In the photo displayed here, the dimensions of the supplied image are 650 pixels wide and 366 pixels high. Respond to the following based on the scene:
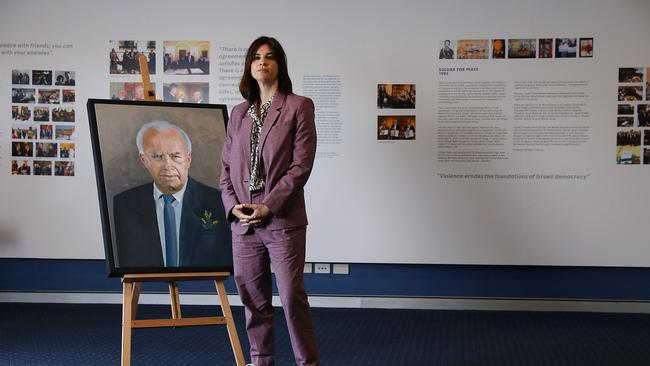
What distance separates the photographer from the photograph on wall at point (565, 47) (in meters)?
5.26

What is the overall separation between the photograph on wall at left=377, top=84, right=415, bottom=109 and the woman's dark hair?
1940 mm

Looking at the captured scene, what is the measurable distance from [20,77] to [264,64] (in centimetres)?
281

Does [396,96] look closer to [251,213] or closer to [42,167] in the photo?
[251,213]

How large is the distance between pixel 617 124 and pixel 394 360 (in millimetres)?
2354

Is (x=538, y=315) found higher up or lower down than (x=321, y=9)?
lower down

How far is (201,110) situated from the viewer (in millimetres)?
4129

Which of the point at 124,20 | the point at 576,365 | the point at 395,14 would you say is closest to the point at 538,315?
the point at 576,365

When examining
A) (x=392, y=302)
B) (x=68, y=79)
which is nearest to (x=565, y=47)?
(x=392, y=302)

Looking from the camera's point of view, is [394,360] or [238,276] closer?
[238,276]

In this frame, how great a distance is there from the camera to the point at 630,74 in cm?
523

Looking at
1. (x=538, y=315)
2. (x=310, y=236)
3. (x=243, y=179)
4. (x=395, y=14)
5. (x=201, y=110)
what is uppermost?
(x=395, y=14)

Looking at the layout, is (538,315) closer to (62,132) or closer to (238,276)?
(238,276)

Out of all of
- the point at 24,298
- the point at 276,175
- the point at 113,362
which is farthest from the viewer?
the point at 24,298

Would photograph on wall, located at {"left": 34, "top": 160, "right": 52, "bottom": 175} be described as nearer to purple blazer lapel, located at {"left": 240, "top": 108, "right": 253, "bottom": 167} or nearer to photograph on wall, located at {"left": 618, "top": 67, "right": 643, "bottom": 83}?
purple blazer lapel, located at {"left": 240, "top": 108, "right": 253, "bottom": 167}
